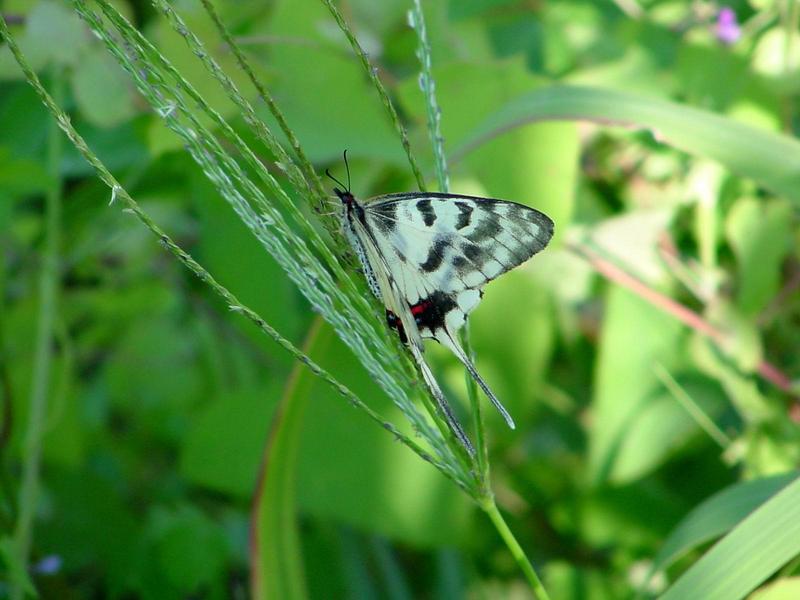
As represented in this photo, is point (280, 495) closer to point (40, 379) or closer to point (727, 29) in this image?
point (40, 379)

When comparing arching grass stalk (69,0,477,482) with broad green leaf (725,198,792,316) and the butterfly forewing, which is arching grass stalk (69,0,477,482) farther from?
broad green leaf (725,198,792,316)

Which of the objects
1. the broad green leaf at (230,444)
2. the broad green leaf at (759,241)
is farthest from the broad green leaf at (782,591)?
the broad green leaf at (230,444)

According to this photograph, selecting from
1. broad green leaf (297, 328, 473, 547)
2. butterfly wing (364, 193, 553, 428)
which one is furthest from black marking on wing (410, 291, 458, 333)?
broad green leaf (297, 328, 473, 547)

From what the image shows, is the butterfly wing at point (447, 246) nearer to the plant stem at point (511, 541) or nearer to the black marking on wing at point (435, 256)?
the black marking on wing at point (435, 256)

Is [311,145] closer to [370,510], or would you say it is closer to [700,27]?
[370,510]

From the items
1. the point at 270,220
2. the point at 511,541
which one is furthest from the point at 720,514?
the point at 270,220
